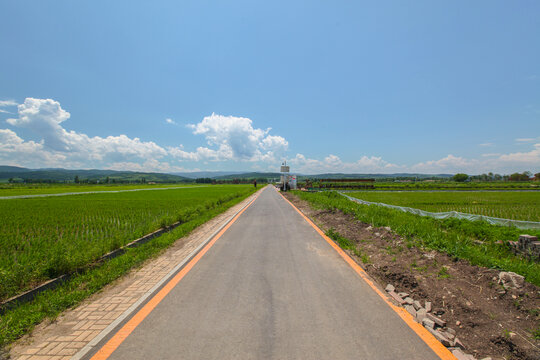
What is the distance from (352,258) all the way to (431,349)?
3178 mm

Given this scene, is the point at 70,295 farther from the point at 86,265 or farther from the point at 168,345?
the point at 168,345

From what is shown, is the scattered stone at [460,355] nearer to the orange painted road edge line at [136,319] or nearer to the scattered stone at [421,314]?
the scattered stone at [421,314]

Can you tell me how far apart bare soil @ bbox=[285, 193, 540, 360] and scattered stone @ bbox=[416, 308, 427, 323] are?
17cm

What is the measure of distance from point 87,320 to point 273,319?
2636mm

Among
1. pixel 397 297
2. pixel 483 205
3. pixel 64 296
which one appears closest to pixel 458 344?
pixel 397 297

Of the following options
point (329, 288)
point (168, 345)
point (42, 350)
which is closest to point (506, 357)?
point (329, 288)

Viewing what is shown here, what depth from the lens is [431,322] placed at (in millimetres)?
3000

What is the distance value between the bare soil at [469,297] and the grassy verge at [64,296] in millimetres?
5316

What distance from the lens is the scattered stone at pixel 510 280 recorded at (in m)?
3.51

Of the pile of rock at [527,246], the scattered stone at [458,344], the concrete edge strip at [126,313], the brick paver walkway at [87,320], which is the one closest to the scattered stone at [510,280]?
the scattered stone at [458,344]

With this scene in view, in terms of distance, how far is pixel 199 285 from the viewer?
4273 mm

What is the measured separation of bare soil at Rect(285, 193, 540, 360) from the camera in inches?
102

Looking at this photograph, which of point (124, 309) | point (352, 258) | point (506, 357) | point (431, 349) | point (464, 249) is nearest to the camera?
point (506, 357)

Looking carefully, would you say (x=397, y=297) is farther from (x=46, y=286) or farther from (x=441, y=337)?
(x=46, y=286)
